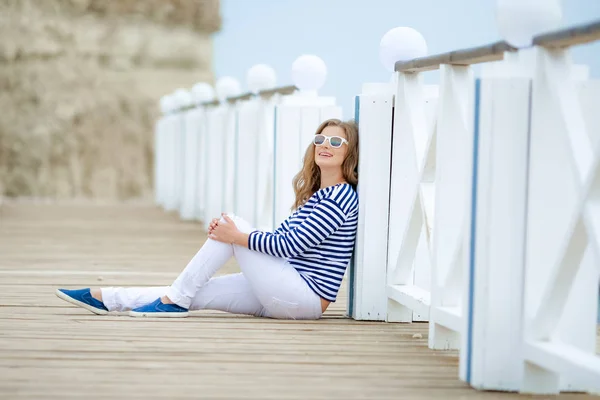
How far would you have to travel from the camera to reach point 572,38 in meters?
2.82

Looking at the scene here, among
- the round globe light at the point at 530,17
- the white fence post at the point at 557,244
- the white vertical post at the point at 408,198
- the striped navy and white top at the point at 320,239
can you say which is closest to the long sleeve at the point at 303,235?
the striped navy and white top at the point at 320,239

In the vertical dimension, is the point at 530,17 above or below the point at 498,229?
above

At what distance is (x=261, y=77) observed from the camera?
7.63 metres

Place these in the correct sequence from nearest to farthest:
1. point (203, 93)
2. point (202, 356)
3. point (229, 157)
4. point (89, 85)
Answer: point (202, 356)
point (229, 157)
point (203, 93)
point (89, 85)

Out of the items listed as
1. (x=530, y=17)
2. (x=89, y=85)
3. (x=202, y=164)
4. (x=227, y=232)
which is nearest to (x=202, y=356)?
(x=227, y=232)

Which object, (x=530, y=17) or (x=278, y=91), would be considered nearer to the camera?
(x=530, y=17)

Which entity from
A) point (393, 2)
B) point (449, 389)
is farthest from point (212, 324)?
point (393, 2)

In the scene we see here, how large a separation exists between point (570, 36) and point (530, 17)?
0.26 metres

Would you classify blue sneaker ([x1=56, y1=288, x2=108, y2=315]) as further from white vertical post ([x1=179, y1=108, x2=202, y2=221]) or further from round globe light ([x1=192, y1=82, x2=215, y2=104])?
round globe light ([x1=192, y1=82, x2=215, y2=104])

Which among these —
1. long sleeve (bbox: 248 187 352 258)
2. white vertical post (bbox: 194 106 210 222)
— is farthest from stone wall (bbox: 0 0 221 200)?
long sleeve (bbox: 248 187 352 258)

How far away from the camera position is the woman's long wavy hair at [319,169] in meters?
4.46

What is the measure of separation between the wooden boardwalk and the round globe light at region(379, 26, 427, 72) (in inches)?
39.9

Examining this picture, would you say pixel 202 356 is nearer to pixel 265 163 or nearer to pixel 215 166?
pixel 265 163

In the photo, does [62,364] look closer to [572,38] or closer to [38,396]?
[38,396]
